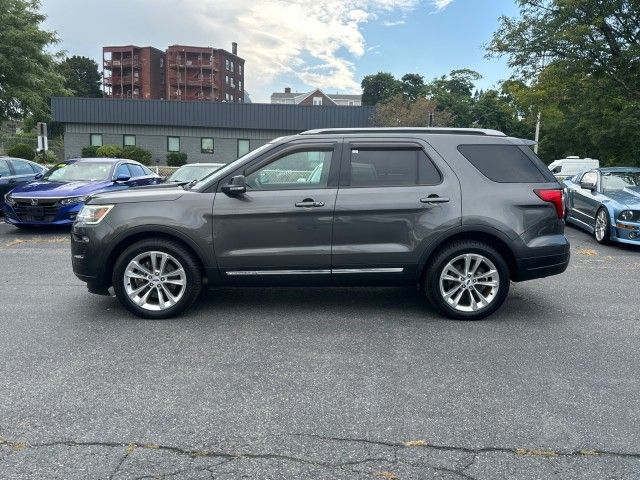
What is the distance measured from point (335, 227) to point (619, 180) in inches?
337

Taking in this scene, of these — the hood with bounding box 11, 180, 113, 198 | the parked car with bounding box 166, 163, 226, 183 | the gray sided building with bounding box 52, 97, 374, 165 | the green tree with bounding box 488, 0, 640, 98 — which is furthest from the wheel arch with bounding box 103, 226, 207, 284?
the gray sided building with bounding box 52, 97, 374, 165

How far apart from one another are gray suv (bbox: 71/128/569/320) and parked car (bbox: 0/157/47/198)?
843cm

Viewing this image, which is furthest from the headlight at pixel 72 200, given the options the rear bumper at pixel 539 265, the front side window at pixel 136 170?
the rear bumper at pixel 539 265

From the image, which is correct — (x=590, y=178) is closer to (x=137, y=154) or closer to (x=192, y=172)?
(x=192, y=172)

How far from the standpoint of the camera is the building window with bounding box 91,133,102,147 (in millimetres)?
37312

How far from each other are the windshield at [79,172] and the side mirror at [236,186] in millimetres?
7563

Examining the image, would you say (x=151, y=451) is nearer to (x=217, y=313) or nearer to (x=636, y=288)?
(x=217, y=313)

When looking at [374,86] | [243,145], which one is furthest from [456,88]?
[243,145]

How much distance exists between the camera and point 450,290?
5.36m

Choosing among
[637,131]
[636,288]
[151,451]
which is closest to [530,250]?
[636,288]

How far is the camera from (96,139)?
1474 inches

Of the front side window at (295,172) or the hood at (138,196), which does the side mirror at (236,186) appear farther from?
the hood at (138,196)

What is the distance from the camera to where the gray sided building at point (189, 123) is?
3489cm

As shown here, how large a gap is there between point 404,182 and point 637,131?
1580cm
